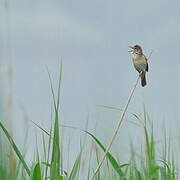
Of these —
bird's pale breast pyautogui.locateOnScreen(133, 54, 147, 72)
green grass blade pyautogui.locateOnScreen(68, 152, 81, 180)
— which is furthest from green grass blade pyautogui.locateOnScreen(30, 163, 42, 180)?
bird's pale breast pyautogui.locateOnScreen(133, 54, 147, 72)

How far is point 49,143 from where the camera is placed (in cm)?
159

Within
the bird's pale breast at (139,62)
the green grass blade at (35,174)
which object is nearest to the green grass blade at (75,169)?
the green grass blade at (35,174)

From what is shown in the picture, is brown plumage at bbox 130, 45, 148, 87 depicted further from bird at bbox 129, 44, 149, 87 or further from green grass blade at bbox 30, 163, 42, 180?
green grass blade at bbox 30, 163, 42, 180

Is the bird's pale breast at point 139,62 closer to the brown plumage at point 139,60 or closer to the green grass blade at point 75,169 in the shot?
the brown plumage at point 139,60

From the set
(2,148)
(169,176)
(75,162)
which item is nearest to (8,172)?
(2,148)

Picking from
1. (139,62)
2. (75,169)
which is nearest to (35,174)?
(75,169)

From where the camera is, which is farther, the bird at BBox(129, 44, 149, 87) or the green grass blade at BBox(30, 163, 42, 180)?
the bird at BBox(129, 44, 149, 87)

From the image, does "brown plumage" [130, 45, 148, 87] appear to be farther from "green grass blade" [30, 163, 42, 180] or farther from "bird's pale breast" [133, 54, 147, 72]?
"green grass blade" [30, 163, 42, 180]

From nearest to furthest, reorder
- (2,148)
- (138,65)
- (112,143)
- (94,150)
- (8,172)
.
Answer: (2,148) < (8,172) < (112,143) < (94,150) < (138,65)

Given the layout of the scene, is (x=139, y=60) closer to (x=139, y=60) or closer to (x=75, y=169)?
(x=139, y=60)

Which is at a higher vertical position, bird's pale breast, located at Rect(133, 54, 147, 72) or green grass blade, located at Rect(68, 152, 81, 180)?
bird's pale breast, located at Rect(133, 54, 147, 72)

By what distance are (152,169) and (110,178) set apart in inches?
7.3

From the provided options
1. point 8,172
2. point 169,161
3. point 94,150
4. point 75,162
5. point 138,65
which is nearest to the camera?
point 8,172

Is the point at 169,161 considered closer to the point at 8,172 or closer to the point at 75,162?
the point at 75,162
